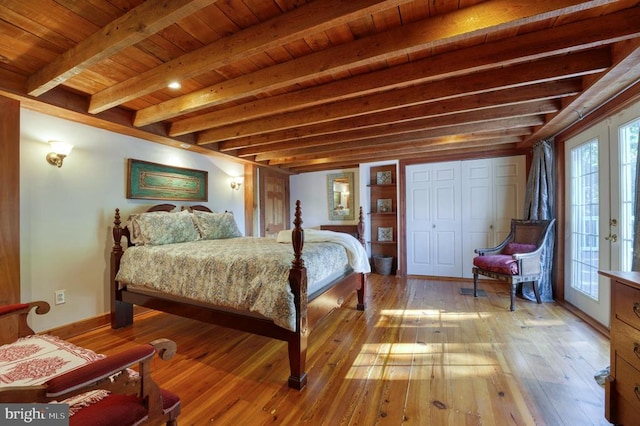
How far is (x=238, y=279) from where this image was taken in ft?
6.52

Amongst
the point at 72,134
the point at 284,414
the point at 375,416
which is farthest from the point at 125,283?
the point at 375,416

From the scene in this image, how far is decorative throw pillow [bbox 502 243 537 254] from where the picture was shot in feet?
11.4

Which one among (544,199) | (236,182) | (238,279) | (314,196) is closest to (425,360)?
(238,279)

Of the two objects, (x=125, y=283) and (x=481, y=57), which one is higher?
(x=481, y=57)

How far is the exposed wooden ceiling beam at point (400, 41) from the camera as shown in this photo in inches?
52.1

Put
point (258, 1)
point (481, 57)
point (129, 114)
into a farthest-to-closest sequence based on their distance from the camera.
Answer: point (129, 114) < point (481, 57) < point (258, 1)

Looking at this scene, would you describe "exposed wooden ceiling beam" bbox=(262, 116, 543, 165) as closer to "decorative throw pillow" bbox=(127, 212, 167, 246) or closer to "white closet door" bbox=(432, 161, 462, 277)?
"white closet door" bbox=(432, 161, 462, 277)

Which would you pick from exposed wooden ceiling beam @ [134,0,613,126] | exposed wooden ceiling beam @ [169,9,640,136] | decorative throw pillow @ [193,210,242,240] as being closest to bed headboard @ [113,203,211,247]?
decorative throw pillow @ [193,210,242,240]

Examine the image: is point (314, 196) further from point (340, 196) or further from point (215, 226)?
point (215, 226)

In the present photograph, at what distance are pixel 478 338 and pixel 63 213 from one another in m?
4.08

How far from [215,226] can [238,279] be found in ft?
5.12

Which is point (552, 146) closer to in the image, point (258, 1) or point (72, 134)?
point (258, 1)

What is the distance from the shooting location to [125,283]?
2.68 m

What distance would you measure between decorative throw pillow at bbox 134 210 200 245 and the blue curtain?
4365 millimetres
